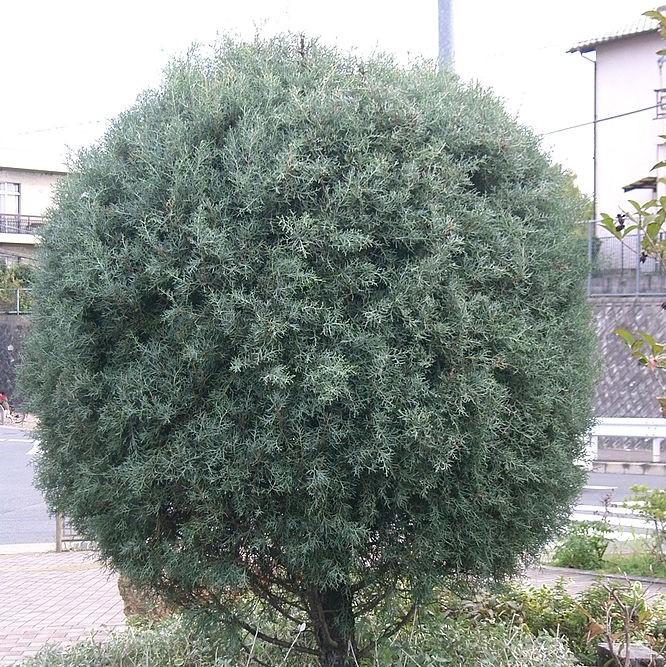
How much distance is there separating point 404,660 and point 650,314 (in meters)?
18.1

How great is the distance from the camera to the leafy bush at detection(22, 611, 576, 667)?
3914 millimetres

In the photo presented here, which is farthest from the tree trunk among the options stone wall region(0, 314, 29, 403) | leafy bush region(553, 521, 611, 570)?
stone wall region(0, 314, 29, 403)

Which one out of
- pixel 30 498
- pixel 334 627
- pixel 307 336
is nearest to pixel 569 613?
pixel 334 627

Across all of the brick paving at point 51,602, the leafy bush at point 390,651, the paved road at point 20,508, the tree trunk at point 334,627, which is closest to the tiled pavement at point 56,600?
the brick paving at point 51,602

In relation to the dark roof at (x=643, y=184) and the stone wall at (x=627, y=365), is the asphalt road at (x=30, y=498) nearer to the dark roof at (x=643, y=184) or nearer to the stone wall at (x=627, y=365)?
the dark roof at (x=643, y=184)

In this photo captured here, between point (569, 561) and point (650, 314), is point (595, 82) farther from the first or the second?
point (569, 561)

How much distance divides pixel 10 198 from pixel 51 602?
111ft

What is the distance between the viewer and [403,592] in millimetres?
3750

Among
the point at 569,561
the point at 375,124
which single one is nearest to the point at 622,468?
the point at 569,561

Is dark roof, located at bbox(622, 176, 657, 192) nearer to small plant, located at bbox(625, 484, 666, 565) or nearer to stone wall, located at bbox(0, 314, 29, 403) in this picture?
small plant, located at bbox(625, 484, 666, 565)

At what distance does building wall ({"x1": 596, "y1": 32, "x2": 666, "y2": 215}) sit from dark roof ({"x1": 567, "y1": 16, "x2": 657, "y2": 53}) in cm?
24

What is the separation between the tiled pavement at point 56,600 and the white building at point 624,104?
830 inches

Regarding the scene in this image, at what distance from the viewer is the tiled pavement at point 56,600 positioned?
635cm

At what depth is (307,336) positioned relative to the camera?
313 cm
